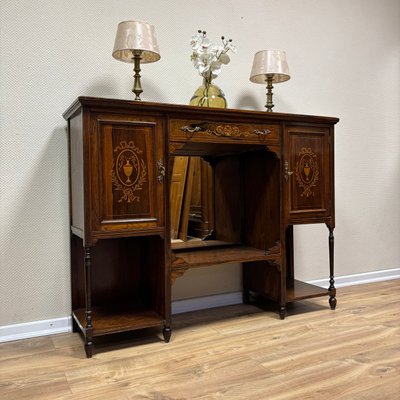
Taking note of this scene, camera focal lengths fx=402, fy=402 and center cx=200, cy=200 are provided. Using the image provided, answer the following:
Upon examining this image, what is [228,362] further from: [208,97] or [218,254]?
[208,97]

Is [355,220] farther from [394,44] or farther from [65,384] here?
[65,384]

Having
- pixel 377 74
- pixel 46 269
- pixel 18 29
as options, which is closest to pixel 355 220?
pixel 377 74

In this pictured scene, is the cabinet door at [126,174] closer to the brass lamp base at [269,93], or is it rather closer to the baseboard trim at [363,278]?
the brass lamp base at [269,93]

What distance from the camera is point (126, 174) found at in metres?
1.88

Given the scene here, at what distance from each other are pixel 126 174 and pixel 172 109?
39cm

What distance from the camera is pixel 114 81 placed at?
233cm

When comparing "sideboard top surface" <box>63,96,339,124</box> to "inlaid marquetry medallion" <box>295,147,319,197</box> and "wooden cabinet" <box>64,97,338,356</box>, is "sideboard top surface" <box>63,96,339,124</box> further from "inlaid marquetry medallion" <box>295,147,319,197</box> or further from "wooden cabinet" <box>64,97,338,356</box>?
"inlaid marquetry medallion" <box>295,147,319,197</box>

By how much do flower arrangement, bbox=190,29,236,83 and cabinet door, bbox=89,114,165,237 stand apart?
545 millimetres

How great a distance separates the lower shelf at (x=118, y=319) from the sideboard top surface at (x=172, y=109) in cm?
102

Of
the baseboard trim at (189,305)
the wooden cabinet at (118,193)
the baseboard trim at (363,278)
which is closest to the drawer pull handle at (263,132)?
the wooden cabinet at (118,193)

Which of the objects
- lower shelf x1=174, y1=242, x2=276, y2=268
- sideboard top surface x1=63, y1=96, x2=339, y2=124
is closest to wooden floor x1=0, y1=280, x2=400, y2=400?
lower shelf x1=174, y1=242, x2=276, y2=268

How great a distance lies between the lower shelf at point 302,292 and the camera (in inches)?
95.4

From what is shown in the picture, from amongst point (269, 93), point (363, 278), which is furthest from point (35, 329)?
point (363, 278)

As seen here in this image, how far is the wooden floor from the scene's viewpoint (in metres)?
1.53
